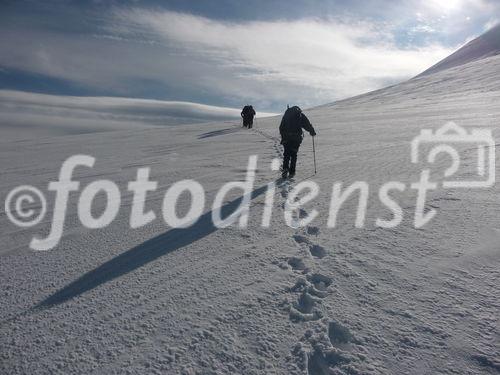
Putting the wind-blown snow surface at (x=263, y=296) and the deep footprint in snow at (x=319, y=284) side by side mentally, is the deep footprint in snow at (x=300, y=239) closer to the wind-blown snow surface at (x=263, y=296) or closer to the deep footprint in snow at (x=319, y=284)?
the wind-blown snow surface at (x=263, y=296)

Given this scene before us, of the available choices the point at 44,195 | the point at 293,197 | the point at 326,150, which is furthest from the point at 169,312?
the point at 326,150

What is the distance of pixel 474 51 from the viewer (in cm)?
7694

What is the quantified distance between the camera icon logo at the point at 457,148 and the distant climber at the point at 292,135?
98.2 inches

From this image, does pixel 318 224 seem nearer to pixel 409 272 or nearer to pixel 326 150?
pixel 409 272

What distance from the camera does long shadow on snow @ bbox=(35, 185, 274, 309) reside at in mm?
3264

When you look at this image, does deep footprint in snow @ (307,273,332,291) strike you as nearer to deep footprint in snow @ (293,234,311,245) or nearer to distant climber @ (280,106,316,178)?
deep footprint in snow @ (293,234,311,245)

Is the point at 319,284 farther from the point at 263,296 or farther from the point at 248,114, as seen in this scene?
the point at 248,114

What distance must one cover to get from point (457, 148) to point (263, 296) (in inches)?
294

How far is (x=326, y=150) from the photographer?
10477mm

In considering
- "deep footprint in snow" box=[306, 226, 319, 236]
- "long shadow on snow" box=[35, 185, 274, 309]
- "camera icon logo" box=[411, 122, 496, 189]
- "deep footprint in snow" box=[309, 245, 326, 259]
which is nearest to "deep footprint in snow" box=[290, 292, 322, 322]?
"deep footprint in snow" box=[309, 245, 326, 259]

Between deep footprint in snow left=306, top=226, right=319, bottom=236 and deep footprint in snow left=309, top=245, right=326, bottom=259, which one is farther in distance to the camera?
deep footprint in snow left=306, top=226, right=319, bottom=236

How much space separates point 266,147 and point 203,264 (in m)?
8.50

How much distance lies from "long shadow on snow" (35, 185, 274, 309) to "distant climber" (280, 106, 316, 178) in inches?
101

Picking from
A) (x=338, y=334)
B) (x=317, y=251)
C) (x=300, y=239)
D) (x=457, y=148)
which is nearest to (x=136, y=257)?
(x=300, y=239)
